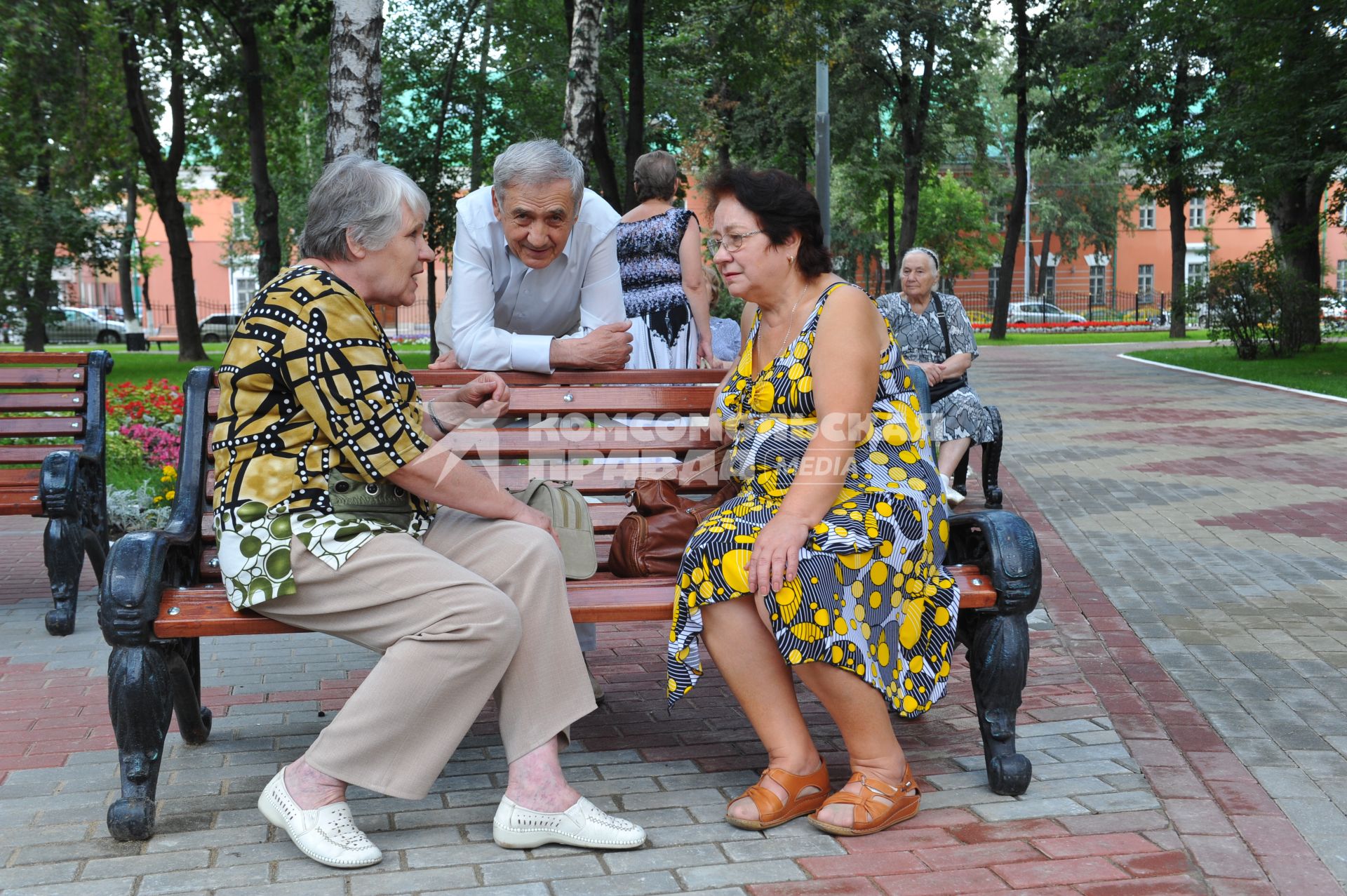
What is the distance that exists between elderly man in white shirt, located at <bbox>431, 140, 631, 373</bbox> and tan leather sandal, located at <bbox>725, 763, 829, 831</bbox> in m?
1.59

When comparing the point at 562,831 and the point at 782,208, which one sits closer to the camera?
the point at 562,831

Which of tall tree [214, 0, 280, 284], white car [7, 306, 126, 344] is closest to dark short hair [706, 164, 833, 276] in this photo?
tall tree [214, 0, 280, 284]

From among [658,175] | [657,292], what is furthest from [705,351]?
[658,175]

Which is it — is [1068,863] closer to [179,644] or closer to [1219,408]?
[179,644]

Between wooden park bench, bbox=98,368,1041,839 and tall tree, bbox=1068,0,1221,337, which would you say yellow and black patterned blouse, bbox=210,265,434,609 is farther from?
tall tree, bbox=1068,0,1221,337

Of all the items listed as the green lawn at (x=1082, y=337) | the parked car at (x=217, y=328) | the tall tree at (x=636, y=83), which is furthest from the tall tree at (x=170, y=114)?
the parked car at (x=217, y=328)

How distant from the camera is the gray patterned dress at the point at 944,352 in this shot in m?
8.40

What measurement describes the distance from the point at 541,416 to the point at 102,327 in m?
48.6

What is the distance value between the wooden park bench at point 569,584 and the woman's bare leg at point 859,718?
0.33m

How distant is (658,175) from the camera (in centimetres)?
620

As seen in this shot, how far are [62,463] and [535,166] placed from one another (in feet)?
9.27

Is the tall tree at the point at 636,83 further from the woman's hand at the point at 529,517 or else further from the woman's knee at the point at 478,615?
the woman's knee at the point at 478,615

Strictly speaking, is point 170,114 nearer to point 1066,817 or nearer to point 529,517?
point 529,517

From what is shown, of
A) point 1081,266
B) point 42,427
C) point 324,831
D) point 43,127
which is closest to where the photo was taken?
point 324,831
